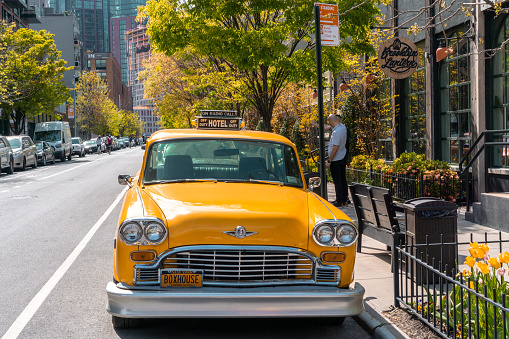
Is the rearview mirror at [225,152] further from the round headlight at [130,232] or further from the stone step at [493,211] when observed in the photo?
the stone step at [493,211]

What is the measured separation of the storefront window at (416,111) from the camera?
1745 centimetres

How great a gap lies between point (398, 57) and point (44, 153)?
29.8 m

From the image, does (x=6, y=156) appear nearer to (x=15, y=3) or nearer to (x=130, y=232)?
(x=130, y=232)

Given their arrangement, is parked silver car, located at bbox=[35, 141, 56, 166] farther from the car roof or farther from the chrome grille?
the chrome grille

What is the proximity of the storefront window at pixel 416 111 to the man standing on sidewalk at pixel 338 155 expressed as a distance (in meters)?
5.07

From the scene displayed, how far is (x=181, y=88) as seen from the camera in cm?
3766

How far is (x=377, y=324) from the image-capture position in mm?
5262

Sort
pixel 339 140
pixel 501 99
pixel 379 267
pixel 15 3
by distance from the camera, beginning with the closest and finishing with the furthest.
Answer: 1. pixel 379 267
2. pixel 339 140
3. pixel 501 99
4. pixel 15 3

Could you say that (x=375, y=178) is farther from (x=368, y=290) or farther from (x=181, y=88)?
(x=181, y=88)

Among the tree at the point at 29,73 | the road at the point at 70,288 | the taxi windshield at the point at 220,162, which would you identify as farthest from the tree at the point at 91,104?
the taxi windshield at the point at 220,162

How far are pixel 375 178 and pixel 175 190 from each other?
935 centimetres

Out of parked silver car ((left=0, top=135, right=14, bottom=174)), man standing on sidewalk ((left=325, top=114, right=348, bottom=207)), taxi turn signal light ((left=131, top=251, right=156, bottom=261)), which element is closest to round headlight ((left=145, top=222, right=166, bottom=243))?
taxi turn signal light ((left=131, top=251, right=156, bottom=261))

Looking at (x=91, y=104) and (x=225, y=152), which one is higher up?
(x=91, y=104)

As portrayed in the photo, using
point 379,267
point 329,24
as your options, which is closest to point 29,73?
point 329,24
